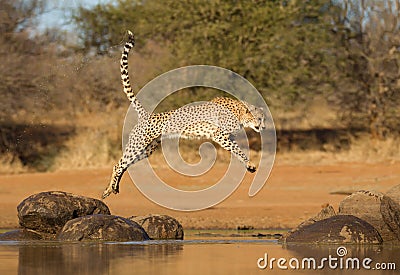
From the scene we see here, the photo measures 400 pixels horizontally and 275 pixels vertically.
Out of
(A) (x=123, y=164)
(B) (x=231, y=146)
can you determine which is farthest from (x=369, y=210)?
(A) (x=123, y=164)

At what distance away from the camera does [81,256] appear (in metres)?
12.5

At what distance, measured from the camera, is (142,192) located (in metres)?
Result: 22.8

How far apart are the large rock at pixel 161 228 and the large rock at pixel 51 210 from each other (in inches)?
34.4

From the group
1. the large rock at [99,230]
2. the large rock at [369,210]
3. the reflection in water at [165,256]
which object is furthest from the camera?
the large rock at [99,230]

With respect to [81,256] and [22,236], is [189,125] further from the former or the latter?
[81,256]

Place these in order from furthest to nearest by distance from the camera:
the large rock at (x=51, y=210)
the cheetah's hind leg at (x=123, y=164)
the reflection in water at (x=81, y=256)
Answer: the cheetah's hind leg at (x=123, y=164) < the large rock at (x=51, y=210) < the reflection in water at (x=81, y=256)

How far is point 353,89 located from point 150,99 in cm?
642

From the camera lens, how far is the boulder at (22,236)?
584 inches

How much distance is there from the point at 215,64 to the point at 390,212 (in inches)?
584

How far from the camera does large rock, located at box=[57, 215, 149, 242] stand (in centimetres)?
1416

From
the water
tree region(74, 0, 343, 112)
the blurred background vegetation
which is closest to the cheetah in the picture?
the water

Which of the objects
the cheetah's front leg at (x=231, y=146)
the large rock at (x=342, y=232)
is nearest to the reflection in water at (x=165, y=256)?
the large rock at (x=342, y=232)

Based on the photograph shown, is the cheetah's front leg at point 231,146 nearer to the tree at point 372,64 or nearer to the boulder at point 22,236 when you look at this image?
the boulder at point 22,236

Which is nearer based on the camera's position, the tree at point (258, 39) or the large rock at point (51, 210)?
the large rock at point (51, 210)
